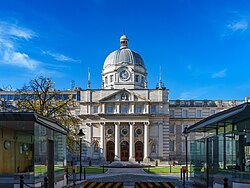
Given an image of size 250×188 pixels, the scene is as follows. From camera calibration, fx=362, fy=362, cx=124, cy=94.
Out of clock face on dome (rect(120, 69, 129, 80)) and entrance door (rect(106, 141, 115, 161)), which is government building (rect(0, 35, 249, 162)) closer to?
entrance door (rect(106, 141, 115, 161))

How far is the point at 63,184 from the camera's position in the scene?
24078mm

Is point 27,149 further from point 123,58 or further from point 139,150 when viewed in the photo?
point 123,58

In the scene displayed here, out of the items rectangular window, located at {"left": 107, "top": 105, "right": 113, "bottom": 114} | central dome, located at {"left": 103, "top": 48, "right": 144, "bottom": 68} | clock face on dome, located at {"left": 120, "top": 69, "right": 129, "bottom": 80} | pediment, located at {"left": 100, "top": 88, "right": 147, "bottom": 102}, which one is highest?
central dome, located at {"left": 103, "top": 48, "right": 144, "bottom": 68}

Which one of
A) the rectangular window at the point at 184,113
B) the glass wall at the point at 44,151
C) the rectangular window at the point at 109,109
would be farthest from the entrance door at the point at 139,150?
the glass wall at the point at 44,151

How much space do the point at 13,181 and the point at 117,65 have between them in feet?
188

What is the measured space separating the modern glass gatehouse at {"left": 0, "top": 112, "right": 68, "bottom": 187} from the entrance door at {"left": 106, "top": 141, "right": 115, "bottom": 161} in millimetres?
44882

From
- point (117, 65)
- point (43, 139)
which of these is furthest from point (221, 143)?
point (117, 65)

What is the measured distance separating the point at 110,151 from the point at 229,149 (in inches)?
1958

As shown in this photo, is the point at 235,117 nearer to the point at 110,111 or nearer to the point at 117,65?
the point at 110,111

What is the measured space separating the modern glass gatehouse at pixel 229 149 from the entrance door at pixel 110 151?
4421cm

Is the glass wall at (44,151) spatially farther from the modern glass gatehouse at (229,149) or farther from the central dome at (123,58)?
the central dome at (123,58)

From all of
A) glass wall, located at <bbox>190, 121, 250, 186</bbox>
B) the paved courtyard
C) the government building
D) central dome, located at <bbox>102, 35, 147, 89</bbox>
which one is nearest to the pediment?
the government building

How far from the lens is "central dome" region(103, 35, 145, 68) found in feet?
241

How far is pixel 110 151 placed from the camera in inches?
2618
